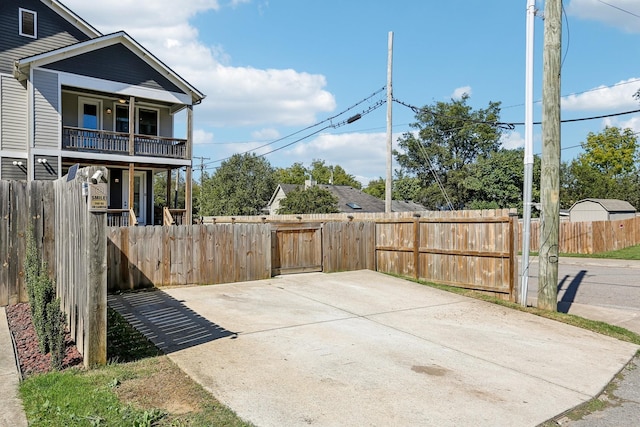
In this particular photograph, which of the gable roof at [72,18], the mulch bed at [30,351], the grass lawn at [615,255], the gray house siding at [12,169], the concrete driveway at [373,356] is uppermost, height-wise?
the gable roof at [72,18]

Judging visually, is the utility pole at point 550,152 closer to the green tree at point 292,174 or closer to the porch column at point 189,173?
the porch column at point 189,173

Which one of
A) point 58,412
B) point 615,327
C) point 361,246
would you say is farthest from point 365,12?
point 58,412

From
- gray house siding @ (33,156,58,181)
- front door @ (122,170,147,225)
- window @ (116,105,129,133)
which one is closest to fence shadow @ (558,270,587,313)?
gray house siding @ (33,156,58,181)

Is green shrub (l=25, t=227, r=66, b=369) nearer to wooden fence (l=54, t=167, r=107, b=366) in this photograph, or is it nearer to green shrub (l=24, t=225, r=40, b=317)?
wooden fence (l=54, t=167, r=107, b=366)

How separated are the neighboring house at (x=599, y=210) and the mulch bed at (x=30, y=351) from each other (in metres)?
37.1

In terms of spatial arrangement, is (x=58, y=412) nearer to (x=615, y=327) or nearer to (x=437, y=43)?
(x=615, y=327)

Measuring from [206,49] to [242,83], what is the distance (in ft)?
23.4

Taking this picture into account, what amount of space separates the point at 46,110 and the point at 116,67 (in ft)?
9.59

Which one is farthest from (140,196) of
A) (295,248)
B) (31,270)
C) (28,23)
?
(31,270)

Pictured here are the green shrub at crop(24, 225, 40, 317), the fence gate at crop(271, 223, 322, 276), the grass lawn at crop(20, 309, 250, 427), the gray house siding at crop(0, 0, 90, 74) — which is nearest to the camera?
the grass lawn at crop(20, 309, 250, 427)

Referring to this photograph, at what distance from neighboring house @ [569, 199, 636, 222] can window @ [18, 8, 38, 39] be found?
36780 millimetres

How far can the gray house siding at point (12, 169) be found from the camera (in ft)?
48.6

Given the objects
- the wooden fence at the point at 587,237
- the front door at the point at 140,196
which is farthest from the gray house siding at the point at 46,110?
the wooden fence at the point at 587,237

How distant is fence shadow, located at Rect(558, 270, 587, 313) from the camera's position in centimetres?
887
